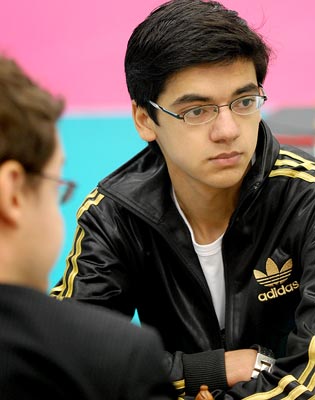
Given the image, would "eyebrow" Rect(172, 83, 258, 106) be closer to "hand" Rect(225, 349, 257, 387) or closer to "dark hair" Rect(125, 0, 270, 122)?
"dark hair" Rect(125, 0, 270, 122)

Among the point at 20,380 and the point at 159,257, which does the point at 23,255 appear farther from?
the point at 159,257

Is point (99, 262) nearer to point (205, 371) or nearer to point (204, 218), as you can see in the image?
point (204, 218)

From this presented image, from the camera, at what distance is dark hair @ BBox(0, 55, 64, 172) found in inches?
52.2

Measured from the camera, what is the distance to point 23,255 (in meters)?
1.39

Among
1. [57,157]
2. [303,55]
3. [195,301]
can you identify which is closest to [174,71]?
[195,301]

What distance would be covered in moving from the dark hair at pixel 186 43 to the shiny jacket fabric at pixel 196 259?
11.3 inches

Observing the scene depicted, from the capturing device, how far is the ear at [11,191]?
132 cm

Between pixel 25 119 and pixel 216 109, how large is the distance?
4.32 feet

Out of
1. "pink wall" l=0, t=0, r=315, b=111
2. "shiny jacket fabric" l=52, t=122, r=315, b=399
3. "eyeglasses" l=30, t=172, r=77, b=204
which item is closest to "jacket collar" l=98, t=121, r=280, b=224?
"shiny jacket fabric" l=52, t=122, r=315, b=399

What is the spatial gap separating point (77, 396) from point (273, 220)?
1471mm

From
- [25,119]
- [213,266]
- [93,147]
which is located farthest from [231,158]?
[93,147]

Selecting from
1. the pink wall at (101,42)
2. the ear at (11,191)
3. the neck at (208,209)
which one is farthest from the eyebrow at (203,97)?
the pink wall at (101,42)

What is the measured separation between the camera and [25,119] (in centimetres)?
134

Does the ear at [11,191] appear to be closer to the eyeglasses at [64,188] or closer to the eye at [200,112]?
the eyeglasses at [64,188]
